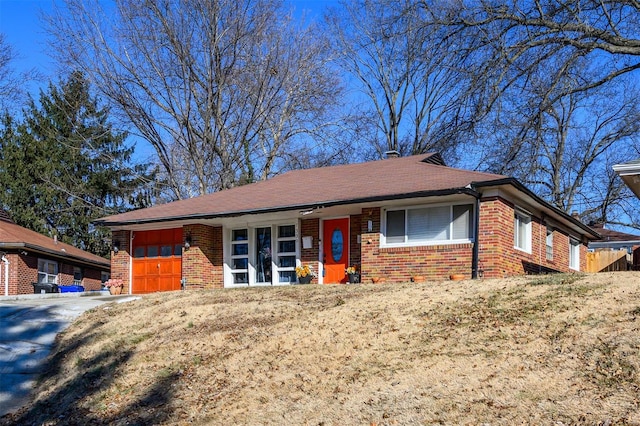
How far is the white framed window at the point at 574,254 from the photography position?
23891 millimetres

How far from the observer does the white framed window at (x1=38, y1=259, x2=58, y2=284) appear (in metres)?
29.4

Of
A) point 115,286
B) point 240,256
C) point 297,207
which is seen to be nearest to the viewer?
point 297,207

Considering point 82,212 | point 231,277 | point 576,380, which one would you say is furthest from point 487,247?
point 82,212

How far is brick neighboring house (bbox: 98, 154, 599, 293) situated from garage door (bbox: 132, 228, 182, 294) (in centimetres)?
3

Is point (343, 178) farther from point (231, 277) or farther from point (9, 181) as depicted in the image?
point (9, 181)

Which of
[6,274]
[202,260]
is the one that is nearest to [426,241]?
[202,260]

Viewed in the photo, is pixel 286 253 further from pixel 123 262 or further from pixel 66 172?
pixel 66 172

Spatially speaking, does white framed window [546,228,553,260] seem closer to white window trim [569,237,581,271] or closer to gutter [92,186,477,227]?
white window trim [569,237,581,271]

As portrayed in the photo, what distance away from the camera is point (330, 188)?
67.3 feet

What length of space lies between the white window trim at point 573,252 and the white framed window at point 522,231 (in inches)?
197

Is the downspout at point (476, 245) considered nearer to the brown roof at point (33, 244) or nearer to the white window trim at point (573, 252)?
the white window trim at point (573, 252)

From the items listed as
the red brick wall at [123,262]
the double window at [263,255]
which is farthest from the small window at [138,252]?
the double window at [263,255]

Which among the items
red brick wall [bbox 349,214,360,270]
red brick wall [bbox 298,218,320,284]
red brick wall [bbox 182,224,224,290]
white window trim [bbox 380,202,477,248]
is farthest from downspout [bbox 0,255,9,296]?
white window trim [bbox 380,202,477,248]

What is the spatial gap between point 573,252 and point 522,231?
612cm
